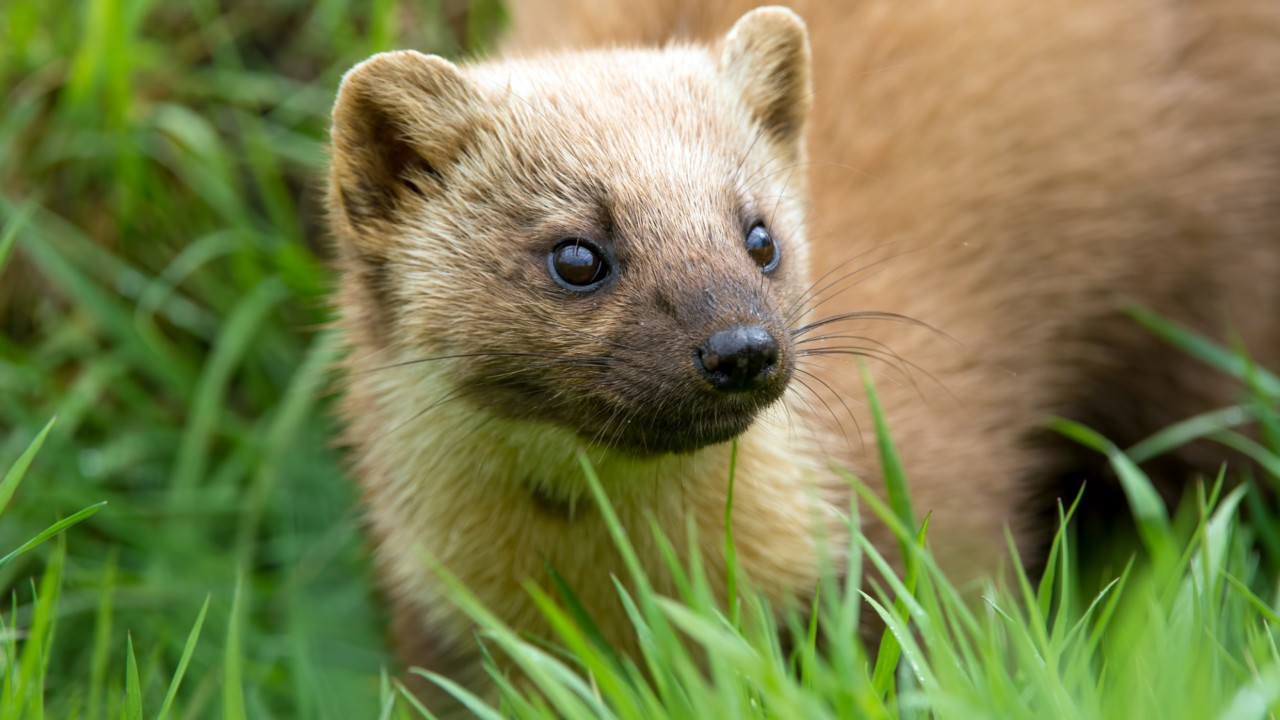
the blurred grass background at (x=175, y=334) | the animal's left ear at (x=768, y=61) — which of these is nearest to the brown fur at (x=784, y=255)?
the animal's left ear at (x=768, y=61)

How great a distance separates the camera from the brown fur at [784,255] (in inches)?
119

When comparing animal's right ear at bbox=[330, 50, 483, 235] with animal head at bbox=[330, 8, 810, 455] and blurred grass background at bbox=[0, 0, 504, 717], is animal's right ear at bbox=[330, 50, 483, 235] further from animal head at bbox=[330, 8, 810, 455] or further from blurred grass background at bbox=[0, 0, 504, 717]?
blurred grass background at bbox=[0, 0, 504, 717]

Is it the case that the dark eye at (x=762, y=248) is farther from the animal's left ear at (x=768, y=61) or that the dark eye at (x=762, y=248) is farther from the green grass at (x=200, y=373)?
→ the green grass at (x=200, y=373)

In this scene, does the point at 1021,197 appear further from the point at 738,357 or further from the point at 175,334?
the point at 175,334

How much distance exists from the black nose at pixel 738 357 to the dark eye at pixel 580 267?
371 mm

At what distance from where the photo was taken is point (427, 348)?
3.14 meters

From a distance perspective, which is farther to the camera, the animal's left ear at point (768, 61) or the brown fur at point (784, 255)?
the animal's left ear at point (768, 61)

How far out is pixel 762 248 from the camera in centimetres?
319

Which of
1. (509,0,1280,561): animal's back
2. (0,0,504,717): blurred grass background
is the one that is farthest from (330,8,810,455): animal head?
(0,0,504,717): blurred grass background

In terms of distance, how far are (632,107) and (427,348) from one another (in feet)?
2.39

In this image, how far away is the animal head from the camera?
9.21 ft

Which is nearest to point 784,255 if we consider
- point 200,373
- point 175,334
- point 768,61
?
point 768,61

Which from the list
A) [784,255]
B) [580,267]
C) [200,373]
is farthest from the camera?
[200,373]

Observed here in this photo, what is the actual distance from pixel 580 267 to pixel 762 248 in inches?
18.6
